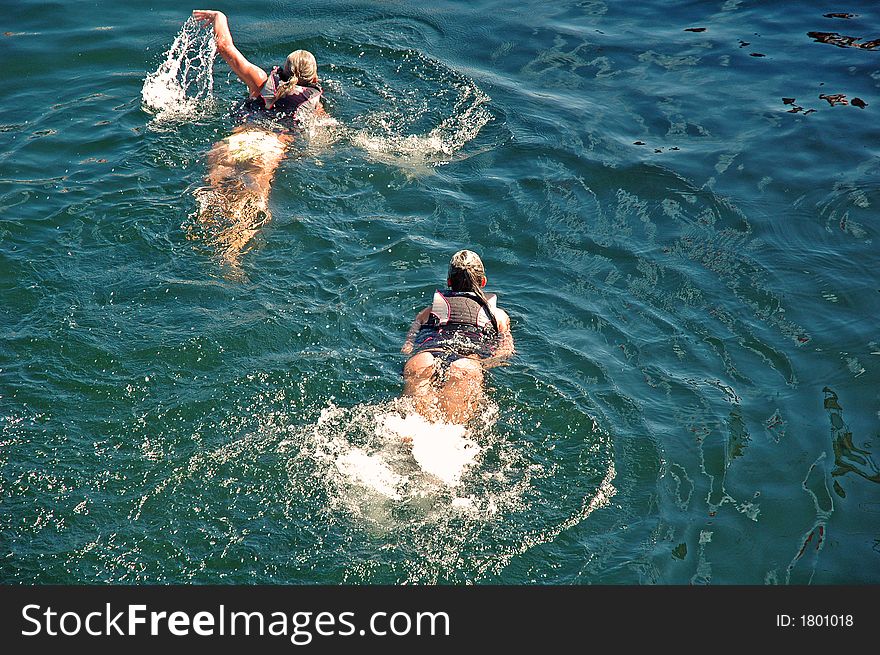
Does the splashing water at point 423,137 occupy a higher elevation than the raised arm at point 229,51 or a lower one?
lower

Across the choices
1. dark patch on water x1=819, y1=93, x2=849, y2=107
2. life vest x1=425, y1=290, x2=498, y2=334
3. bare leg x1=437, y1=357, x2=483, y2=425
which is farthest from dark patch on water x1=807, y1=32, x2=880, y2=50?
bare leg x1=437, y1=357, x2=483, y2=425

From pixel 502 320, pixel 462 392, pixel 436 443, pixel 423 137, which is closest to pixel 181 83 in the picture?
pixel 423 137

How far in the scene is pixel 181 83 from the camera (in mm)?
11758

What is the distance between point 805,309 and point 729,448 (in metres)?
2.45

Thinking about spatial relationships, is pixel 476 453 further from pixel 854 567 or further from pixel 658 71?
pixel 658 71

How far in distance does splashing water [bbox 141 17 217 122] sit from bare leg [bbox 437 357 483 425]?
19.3 ft

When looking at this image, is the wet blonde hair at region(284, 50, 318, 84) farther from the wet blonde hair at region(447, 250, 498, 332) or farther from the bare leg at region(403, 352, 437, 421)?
the bare leg at region(403, 352, 437, 421)

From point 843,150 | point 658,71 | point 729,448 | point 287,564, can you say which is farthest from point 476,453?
point 658,71

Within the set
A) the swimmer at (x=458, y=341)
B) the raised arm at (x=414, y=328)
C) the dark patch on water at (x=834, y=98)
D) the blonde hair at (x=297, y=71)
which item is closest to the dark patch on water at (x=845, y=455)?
the swimmer at (x=458, y=341)

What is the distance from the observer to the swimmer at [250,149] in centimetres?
902

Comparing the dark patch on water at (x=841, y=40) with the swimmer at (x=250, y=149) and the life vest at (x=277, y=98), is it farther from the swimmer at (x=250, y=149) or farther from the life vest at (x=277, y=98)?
the life vest at (x=277, y=98)

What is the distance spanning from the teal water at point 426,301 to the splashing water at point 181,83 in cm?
22

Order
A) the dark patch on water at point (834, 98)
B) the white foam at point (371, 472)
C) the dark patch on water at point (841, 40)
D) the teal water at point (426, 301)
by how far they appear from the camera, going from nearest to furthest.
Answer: the teal water at point (426, 301) → the white foam at point (371, 472) → the dark patch on water at point (834, 98) → the dark patch on water at point (841, 40)

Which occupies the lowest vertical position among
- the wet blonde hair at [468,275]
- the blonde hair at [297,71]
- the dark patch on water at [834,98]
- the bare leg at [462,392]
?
the bare leg at [462,392]
